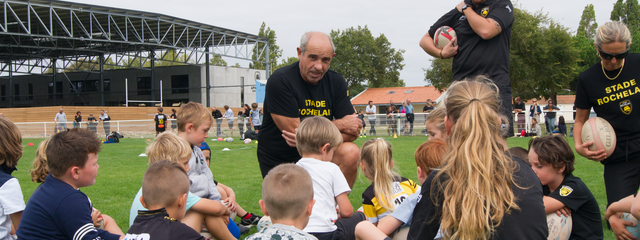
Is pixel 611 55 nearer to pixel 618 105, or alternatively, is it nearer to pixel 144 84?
pixel 618 105

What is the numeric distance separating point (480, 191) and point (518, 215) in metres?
0.21

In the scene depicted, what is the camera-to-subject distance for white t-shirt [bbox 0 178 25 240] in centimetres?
292

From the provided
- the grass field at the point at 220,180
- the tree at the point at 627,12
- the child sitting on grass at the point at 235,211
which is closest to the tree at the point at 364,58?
the tree at the point at 627,12

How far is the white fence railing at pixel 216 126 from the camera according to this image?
21.4 metres

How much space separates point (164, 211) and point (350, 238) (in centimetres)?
153

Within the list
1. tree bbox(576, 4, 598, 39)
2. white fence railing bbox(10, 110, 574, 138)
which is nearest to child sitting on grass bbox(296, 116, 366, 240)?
white fence railing bbox(10, 110, 574, 138)

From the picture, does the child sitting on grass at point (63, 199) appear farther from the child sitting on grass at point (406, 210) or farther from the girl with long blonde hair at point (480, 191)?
the girl with long blonde hair at point (480, 191)

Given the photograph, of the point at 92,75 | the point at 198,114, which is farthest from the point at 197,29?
the point at 198,114

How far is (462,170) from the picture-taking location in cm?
194

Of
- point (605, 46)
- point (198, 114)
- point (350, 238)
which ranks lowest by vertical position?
Answer: point (350, 238)

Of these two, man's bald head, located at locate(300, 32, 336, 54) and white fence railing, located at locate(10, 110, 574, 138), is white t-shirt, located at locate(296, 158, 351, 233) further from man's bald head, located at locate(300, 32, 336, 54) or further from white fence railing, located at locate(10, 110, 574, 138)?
white fence railing, located at locate(10, 110, 574, 138)

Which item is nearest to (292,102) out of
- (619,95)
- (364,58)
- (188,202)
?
(188,202)

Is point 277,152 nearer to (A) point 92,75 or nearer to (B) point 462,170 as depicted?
(B) point 462,170

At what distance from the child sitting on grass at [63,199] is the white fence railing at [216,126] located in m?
18.1
